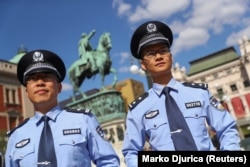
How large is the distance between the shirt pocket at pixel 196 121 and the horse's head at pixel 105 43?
1861cm

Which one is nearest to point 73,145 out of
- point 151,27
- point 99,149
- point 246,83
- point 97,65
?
point 99,149

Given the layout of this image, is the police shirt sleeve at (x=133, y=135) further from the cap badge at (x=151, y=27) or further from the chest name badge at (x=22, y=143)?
the chest name badge at (x=22, y=143)

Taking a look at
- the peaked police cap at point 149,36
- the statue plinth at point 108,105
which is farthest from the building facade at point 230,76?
the peaked police cap at point 149,36

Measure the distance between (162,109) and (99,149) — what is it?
1.85ft

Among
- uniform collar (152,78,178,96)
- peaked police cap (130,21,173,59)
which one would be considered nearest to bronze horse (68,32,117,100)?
peaked police cap (130,21,173,59)

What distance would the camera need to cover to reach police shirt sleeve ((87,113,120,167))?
2.29 meters

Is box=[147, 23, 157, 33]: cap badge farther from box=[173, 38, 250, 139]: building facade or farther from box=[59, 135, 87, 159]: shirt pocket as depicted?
box=[173, 38, 250, 139]: building facade

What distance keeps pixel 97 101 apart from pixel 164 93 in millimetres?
18558

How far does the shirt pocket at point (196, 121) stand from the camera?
2.34 meters

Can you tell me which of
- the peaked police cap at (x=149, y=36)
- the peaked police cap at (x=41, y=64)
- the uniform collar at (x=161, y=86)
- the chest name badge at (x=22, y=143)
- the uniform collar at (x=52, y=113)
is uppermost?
the peaked police cap at (x=149, y=36)

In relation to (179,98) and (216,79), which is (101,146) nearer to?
(179,98)

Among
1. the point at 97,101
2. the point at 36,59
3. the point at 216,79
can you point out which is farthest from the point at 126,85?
the point at 36,59

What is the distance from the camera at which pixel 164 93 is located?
8.39ft

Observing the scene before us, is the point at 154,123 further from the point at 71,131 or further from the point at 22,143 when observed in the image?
the point at 22,143
